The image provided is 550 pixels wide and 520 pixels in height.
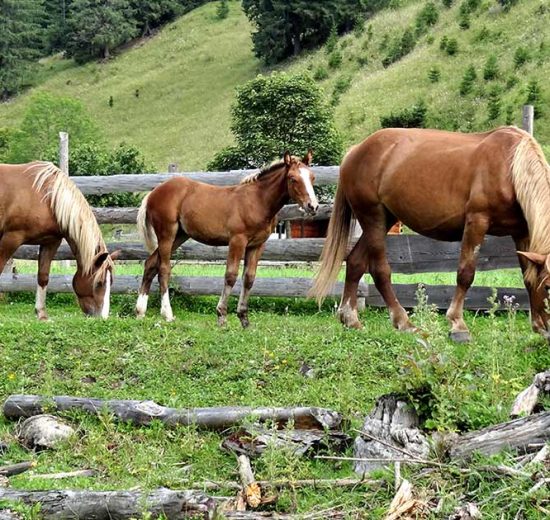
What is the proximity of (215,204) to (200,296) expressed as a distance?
91.1 inches

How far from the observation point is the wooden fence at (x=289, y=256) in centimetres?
950

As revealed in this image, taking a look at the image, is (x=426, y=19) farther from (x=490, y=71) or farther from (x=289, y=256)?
(x=289, y=256)

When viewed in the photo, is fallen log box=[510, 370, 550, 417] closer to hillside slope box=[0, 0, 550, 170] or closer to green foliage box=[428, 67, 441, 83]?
hillside slope box=[0, 0, 550, 170]

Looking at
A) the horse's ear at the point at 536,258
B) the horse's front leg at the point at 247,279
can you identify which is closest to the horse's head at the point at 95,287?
the horse's front leg at the point at 247,279

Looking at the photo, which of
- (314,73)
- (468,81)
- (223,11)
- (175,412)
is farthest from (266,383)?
(223,11)

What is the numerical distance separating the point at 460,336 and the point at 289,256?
13.3 feet

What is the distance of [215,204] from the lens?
9.11 m

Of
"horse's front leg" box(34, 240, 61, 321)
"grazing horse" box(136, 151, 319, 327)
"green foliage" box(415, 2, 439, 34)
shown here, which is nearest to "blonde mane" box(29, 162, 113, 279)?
"horse's front leg" box(34, 240, 61, 321)

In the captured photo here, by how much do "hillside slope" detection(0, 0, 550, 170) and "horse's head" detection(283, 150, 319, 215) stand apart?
2470 centimetres

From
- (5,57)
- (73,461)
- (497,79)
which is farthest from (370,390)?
(5,57)

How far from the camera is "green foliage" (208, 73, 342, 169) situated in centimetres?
3375

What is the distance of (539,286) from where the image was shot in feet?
→ 20.0

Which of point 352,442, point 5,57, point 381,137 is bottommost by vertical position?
point 5,57

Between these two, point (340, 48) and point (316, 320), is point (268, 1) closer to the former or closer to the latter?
point (340, 48)
